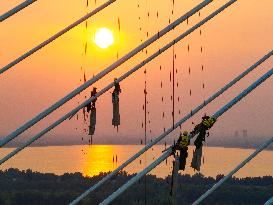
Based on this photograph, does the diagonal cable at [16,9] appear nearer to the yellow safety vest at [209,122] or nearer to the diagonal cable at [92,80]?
the diagonal cable at [92,80]

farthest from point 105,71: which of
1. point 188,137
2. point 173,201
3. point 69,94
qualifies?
point 173,201

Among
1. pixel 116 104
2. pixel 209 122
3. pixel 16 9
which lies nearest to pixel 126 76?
pixel 116 104

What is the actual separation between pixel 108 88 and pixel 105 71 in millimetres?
2053

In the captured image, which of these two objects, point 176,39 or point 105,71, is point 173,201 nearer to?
point 105,71

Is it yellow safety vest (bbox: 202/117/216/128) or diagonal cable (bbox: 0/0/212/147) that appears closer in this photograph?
diagonal cable (bbox: 0/0/212/147)

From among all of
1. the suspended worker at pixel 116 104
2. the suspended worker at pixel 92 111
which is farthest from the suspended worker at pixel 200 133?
the suspended worker at pixel 92 111

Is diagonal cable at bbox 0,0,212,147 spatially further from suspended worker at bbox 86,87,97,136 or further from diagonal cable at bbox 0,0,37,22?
suspended worker at bbox 86,87,97,136

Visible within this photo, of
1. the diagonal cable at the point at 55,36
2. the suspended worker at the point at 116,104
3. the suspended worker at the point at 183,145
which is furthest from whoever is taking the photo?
the suspended worker at the point at 116,104

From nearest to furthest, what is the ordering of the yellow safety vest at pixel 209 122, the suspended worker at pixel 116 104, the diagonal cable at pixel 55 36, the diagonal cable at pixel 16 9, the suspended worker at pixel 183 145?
the diagonal cable at pixel 16 9 < the suspended worker at pixel 183 145 < the yellow safety vest at pixel 209 122 < the diagonal cable at pixel 55 36 < the suspended worker at pixel 116 104

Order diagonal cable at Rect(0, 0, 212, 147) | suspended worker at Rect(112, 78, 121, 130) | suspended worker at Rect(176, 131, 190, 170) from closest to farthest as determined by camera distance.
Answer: diagonal cable at Rect(0, 0, 212, 147) → suspended worker at Rect(176, 131, 190, 170) → suspended worker at Rect(112, 78, 121, 130)

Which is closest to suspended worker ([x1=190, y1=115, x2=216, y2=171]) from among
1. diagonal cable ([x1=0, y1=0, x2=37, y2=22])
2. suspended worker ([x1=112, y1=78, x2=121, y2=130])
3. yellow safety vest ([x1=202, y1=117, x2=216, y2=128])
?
yellow safety vest ([x1=202, y1=117, x2=216, y2=128])

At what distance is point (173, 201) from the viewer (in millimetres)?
13336

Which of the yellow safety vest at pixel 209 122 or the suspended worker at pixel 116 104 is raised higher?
the suspended worker at pixel 116 104

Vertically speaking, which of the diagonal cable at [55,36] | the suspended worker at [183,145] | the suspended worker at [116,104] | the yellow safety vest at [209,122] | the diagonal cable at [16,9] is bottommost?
the suspended worker at [183,145]
